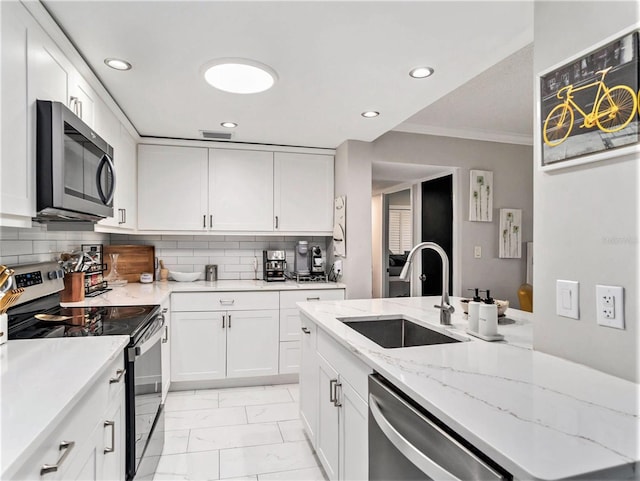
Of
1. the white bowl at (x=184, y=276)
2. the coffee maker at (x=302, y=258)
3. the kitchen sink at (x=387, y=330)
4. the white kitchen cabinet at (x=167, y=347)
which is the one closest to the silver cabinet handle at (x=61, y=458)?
the kitchen sink at (x=387, y=330)

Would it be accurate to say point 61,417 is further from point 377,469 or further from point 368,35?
point 368,35

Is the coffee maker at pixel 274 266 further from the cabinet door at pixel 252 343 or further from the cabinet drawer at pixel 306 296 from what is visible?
the cabinet door at pixel 252 343

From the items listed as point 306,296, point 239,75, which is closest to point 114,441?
point 239,75

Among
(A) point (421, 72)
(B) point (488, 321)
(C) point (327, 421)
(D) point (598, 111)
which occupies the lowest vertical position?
(C) point (327, 421)

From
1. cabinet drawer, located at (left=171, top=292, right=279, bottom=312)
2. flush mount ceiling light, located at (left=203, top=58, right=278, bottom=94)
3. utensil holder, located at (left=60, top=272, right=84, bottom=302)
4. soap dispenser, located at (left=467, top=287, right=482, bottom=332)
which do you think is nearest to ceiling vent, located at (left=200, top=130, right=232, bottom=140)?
flush mount ceiling light, located at (left=203, top=58, right=278, bottom=94)

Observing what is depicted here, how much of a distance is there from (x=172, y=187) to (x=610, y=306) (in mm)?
3406

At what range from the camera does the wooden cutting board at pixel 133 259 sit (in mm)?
3588

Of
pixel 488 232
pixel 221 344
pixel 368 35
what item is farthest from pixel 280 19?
pixel 488 232

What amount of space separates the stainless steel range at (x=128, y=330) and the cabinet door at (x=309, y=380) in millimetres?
880

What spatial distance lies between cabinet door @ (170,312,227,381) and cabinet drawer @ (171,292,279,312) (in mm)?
59

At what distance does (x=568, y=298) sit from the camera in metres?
1.26

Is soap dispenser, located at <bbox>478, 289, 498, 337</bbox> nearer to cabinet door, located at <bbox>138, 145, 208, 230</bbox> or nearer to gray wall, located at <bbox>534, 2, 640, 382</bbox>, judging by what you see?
gray wall, located at <bbox>534, 2, 640, 382</bbox>

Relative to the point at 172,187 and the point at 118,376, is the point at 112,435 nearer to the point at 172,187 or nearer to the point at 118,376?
the point at 118,376

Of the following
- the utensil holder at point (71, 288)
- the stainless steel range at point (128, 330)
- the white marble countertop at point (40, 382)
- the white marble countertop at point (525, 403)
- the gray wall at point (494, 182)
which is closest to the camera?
the white marble countertop at point (525, 403)
